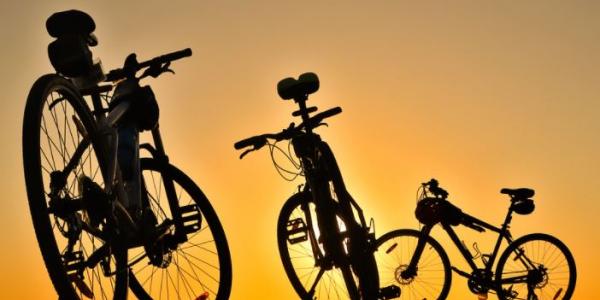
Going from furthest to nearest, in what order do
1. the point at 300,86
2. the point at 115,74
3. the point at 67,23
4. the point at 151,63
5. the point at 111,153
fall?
the point at 300,86 < the point at 151,63 < the point at 115,74 < the point at 67,23 < the point at 111,153

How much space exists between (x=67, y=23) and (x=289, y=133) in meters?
1.95

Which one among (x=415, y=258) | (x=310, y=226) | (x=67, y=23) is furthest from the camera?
(x=415, y=258)

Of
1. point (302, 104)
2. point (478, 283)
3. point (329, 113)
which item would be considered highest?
point (302, 104)

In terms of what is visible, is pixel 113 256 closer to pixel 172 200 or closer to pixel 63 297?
pixel 63 297

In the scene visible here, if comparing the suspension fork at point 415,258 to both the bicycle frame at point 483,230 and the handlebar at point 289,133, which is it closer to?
the bicycle frame at point 483,230

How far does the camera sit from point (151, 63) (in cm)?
384

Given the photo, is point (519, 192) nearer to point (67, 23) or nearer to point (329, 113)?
point (329, 113)

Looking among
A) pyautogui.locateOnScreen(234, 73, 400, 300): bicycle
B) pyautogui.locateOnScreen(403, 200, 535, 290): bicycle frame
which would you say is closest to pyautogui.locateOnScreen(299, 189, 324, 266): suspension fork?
pyautogui.locateOnScreen(234, 73, 400, 300): bicycle

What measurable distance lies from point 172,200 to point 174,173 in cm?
18

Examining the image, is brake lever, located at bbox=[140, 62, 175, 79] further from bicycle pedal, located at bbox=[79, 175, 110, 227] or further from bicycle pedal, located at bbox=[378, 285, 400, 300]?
bicycle pedal, located at bbox=[378, 285, 400, 300]

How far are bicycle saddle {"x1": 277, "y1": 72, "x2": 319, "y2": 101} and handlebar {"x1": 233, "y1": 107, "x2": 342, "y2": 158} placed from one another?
22 cm

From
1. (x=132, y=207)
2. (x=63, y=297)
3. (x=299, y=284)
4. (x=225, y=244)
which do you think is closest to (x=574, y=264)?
(x=299, y=284)

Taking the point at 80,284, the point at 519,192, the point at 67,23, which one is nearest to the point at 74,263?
the point at 80,284

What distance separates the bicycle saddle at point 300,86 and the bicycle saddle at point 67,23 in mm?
1869
